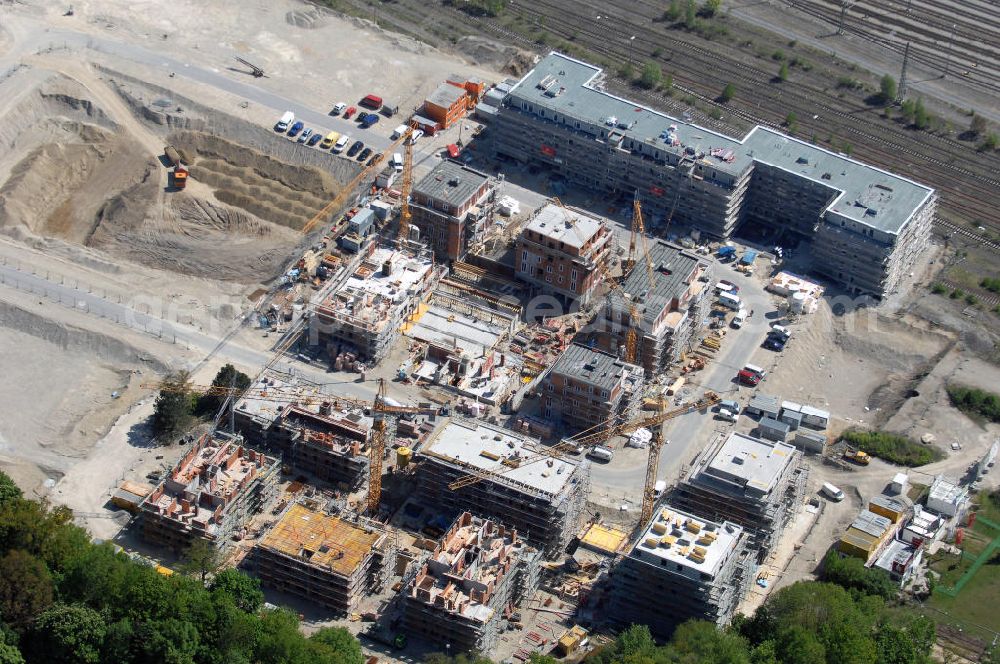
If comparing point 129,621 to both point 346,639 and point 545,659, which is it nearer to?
point 346,639

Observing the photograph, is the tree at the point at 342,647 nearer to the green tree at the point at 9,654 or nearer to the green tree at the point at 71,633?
the green tree at the point at 71,633

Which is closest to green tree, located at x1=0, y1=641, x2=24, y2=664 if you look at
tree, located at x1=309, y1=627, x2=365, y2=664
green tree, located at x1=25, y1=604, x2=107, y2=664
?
green tree, located at x1=25, y1=604, x2=107, y2=664

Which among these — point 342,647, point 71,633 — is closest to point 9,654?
point 71,633

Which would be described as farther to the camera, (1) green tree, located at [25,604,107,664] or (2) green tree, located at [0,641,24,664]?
(1) green tree, located at [25,604,107,664]

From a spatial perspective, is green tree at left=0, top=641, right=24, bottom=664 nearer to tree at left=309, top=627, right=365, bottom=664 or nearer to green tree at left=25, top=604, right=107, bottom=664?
green tree at left=25, top=604, right=107, bottom=664

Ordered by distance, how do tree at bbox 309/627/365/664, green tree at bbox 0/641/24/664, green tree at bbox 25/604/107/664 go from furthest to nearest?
tree at bbox 309/627/365/664 → green tree at bbox 25/604/107/664 → green tree at bbox 0/641/24/664

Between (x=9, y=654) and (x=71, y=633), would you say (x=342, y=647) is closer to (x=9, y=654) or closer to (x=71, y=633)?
(x=71, y=633)
